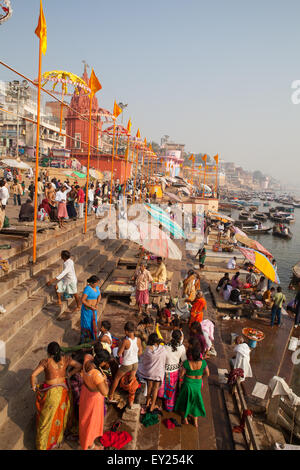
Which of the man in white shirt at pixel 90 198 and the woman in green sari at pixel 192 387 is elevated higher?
the man in white shirt at pixel 90 198

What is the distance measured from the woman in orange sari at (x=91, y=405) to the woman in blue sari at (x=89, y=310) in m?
1.65

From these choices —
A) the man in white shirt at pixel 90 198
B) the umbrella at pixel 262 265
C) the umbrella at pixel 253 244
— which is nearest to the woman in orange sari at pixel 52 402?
the umbrella at pixel 262 265

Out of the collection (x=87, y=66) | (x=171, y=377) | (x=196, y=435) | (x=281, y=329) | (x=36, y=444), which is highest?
(x=87, y=66)

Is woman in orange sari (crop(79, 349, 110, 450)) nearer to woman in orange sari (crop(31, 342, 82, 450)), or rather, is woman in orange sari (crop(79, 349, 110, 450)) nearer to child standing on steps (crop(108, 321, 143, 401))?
woman in orange sari (crop(31, 342, 82, 450))

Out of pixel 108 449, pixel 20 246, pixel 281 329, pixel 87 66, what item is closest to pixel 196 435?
pixel 108 449

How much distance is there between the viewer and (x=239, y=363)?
601 centimetres

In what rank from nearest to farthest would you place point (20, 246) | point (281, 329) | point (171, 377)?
point (171, 377) → point (20, 246) → point (281, 329)

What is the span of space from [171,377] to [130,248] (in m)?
8.52

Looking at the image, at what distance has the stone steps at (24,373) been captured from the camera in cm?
363

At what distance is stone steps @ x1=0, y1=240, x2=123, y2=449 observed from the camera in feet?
11.9

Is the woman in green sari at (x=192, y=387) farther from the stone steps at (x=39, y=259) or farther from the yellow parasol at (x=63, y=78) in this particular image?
the yellow parasol at (x=63, y=78)

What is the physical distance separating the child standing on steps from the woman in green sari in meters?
0.71

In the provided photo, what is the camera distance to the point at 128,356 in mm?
4328
